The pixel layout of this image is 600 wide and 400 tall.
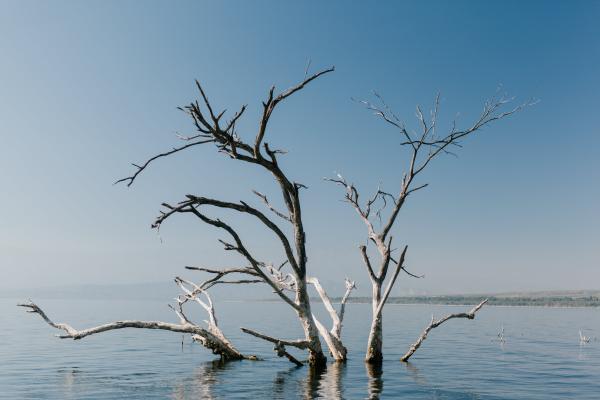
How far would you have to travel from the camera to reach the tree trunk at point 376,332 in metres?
21.8

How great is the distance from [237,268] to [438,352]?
58.1ft

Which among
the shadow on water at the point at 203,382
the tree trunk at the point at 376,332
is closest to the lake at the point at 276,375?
the shadow on water at the point at 203,382

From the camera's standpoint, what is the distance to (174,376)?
2103cm

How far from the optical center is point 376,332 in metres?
22.3

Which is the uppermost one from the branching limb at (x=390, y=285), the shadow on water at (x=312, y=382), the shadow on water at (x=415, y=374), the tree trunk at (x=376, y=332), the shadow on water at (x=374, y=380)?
the branching limb at (x=390, y=285)

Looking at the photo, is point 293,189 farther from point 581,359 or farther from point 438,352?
point 581,359

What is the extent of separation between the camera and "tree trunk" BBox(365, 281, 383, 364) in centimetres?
2180

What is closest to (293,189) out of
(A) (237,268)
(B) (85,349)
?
(A) (237,268)

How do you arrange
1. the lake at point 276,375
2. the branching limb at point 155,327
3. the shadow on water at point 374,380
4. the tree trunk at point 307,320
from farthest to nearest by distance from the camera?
1. the tree trunk at point 307,320
2. the branching limb at point 155,327
3. the lake at point 276,375
4. the shadow on water at point 374,380

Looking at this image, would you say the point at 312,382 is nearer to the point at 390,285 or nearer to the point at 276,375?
the point at 276,375

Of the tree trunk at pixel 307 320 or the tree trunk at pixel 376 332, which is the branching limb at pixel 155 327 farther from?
the tree trunk at pixel 376 332

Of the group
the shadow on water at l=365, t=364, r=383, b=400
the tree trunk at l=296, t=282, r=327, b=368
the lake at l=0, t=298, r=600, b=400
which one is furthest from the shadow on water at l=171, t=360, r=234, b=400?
the shadow on water at l=365, t=364, r=383, b=400

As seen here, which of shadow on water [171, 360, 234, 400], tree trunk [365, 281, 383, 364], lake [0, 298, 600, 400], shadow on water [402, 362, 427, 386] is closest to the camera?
shadow on water [171, 360, 234, 400]

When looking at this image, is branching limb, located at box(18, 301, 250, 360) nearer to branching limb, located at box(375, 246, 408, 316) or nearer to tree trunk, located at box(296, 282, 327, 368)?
tree trunk, located at box(296, 282, 327, 368)
